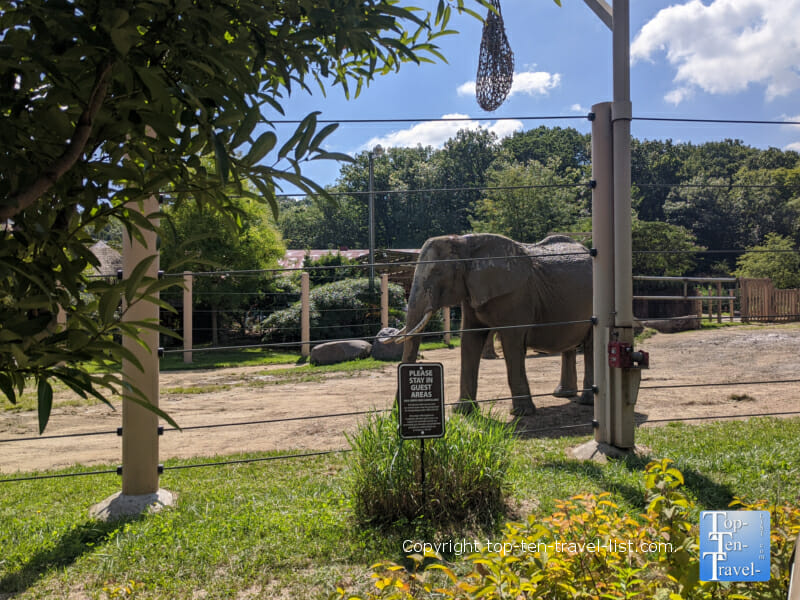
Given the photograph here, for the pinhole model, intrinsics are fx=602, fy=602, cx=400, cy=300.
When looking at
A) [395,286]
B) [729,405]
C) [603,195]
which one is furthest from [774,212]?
[603,195]

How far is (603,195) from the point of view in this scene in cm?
449

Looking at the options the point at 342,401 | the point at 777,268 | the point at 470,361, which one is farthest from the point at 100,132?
the point at 777,268

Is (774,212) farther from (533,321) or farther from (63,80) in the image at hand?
(63,80)

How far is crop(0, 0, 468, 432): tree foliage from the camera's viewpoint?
860 millimetres

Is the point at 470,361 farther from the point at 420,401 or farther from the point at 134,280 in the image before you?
the point at 134,280

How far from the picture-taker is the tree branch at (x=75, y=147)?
912 mm

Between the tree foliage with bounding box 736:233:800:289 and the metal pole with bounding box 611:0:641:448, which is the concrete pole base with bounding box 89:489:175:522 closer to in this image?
the metal pole with bounding box 611:0:641:448

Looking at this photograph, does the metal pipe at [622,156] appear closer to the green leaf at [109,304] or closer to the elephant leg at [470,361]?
the elephant leg at [470,361]

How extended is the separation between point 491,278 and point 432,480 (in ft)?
12.5

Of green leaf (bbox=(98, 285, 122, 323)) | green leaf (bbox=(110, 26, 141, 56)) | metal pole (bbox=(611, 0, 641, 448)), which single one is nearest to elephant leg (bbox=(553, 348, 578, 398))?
metal pole (bbox=(611, 0, 641, 448))

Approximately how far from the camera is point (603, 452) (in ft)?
14.3

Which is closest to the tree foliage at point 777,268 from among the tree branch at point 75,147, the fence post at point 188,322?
the fence post at point 188,322

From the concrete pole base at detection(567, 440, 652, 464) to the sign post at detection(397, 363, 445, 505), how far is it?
1647mm

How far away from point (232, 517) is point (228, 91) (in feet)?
9.50
